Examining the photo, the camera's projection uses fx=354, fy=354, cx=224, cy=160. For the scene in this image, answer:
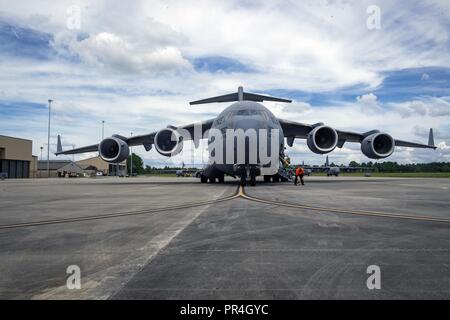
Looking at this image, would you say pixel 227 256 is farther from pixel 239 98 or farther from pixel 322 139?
pixel 239 98

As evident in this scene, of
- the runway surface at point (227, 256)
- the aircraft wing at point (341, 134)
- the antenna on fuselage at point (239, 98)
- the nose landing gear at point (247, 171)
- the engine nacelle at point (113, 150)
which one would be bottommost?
the runway surface at point (227, 256)

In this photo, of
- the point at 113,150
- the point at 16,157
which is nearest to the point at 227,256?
the point at 113,150

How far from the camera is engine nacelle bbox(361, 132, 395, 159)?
994 inches

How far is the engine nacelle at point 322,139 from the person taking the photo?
2353cm

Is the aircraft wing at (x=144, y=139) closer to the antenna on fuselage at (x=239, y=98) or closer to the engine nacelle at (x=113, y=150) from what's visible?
the engine nacelle at (x=113, y=150)

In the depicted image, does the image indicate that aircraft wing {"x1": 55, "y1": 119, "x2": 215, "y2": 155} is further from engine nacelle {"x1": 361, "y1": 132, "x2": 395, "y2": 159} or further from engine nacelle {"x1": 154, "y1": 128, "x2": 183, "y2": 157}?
engine nacelle {"x1": 361, "y1": 132, "x2": 395, "y2": 159}

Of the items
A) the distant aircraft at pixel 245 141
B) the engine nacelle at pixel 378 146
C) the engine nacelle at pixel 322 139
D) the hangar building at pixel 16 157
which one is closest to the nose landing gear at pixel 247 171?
the distant aircraft at pixel 245 141

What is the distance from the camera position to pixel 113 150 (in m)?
26.6

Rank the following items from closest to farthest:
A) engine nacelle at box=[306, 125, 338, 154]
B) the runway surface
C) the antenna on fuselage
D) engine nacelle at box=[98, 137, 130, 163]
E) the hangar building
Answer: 1. the runway surface
2. engine nacelle at box=[306, 125, 338, 154]
3. engine nacelle at box=[98, 137, 130, 163]
4. the antenna on fuselage
5. the hangar building

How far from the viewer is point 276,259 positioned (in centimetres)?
432

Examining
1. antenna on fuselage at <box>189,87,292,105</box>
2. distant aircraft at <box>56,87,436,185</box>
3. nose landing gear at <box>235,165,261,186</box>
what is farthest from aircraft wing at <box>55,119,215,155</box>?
nose landing gear at <box>235,165,261,186</box>
